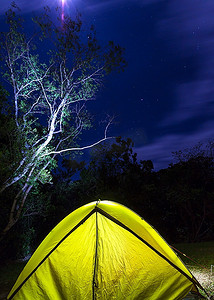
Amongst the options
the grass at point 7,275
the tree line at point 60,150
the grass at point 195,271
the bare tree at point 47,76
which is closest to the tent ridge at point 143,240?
the grass at point 195,271

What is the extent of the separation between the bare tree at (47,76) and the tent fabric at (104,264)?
4.42m

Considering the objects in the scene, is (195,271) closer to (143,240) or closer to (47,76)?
(143,240)

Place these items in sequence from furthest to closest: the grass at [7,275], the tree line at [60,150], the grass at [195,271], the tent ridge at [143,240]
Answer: the tree line at [60,150] < the grass at [7,275] < the grass at [195,271] < the tent ridge at [143,240]

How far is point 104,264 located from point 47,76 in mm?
7418

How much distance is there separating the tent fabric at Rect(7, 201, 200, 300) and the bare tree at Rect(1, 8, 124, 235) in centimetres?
442

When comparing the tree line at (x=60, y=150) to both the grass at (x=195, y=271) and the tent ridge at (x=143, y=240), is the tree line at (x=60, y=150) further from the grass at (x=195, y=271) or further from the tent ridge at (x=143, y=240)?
the tent ridge at (x=143, y=240)

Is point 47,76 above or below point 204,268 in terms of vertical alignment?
above

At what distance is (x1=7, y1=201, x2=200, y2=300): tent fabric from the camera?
401cm

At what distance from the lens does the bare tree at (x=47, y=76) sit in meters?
8.92

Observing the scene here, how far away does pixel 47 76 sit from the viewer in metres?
9.82

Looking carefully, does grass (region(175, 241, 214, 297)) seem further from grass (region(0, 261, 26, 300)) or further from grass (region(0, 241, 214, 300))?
grass (region(0, 261, 26, 300))

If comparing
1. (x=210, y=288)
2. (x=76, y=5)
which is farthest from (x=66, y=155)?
(x=210, y=288)

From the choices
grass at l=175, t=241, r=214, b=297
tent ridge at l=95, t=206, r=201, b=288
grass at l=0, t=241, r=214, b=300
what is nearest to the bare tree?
grass at l=0, t=241, r=214, b=300

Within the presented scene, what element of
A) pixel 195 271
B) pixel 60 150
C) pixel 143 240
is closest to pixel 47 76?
pixel 60 150
